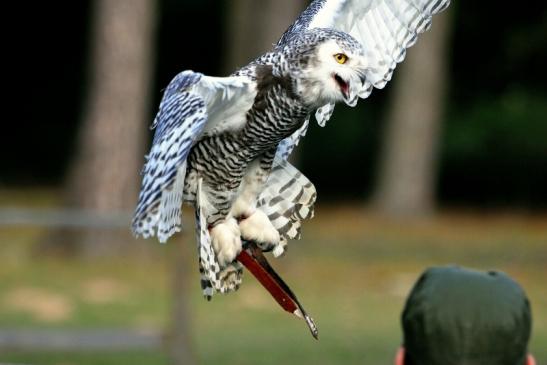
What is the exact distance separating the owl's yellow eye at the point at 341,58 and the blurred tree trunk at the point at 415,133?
66.0 ft

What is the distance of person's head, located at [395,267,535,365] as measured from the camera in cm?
285

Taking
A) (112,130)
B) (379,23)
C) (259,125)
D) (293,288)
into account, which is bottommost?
(293,288)

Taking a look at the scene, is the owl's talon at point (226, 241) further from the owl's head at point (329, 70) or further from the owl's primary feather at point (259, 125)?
the owl's head at point (329, 70)

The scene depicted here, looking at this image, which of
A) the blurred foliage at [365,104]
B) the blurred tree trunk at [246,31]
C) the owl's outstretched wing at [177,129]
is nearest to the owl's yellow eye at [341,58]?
the owl's outstretched wing at [177,129]

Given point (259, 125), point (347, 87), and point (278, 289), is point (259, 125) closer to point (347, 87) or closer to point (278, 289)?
point (347, 87)

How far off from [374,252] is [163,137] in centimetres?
1639

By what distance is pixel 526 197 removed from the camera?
89.6ft

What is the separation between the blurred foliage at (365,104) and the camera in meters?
26.0

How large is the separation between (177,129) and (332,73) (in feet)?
1.46

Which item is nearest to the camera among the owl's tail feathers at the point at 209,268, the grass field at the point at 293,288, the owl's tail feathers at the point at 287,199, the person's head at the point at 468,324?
the person's head at the point at 468,324

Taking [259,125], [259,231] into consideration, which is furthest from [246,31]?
Result: [259,125]

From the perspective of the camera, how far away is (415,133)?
931 inches

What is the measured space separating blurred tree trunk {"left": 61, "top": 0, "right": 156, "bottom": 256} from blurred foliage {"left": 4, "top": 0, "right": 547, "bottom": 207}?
8.37 metres

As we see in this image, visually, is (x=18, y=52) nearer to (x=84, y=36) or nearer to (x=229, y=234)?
(x=84, y=36)
